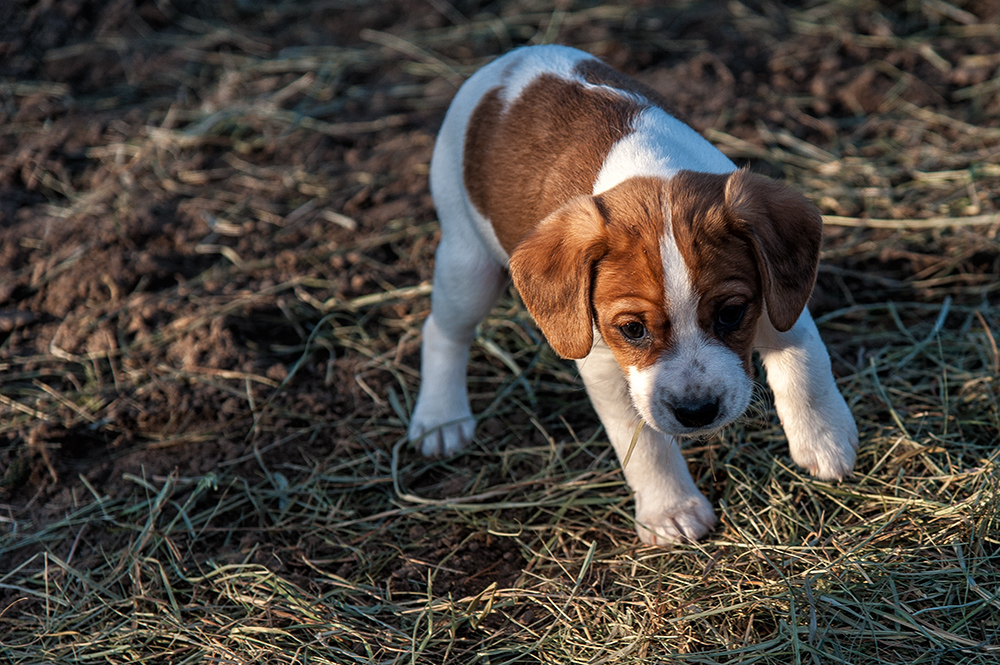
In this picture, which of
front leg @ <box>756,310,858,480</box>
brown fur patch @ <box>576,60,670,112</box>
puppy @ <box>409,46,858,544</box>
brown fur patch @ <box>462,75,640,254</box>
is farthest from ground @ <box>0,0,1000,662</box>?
brown fur patch @ <box>576,60,670,112</box>

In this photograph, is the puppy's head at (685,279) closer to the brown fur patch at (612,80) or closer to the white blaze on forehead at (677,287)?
the white blaze on forehead at (677,287)

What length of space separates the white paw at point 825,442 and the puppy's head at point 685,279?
0.60 m

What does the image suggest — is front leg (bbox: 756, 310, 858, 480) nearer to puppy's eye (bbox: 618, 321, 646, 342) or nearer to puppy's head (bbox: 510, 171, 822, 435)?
puppy's head (bbox: 510, 171, 822, 435)

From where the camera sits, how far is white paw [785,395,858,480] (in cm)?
405

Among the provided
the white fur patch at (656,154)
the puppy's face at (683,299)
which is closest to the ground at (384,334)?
the puppy's face at (683,299)

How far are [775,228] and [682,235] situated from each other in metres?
0.37

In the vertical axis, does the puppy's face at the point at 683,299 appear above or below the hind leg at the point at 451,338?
above

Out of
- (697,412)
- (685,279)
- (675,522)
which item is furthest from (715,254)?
(675,522)

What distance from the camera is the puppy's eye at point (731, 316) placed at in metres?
3.51

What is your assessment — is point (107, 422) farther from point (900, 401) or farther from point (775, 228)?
point (900, 401)

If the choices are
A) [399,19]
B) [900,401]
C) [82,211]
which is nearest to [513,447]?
[900,401]

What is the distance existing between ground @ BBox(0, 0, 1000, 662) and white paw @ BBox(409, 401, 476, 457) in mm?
83

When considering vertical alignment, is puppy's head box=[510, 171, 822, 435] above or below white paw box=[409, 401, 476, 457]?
above

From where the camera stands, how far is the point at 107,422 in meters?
5.38
